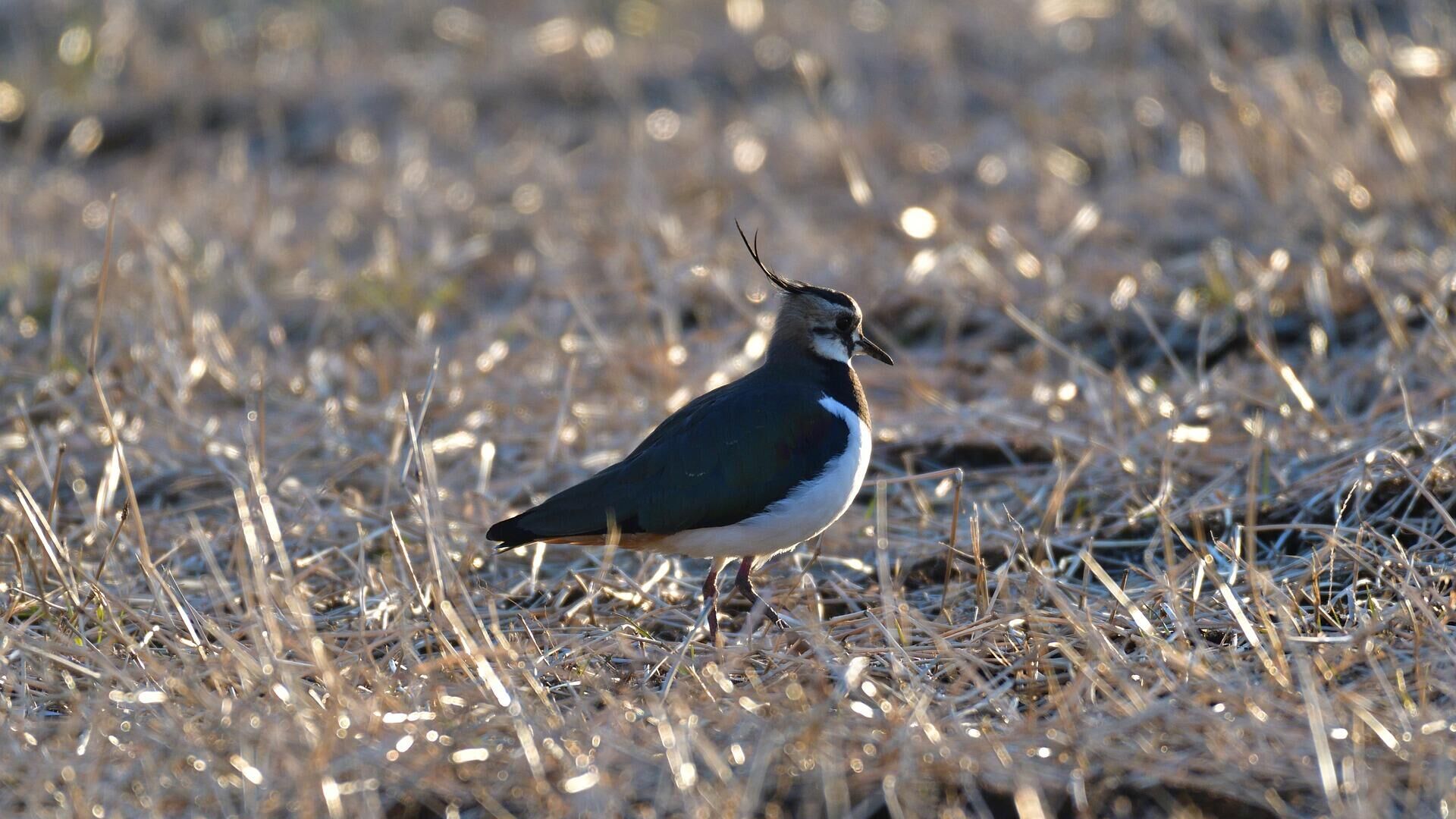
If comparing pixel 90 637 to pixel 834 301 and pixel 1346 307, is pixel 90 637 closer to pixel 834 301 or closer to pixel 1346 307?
pixel 834 301

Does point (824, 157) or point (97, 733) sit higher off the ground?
point (97, 733)

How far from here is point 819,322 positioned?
4918 millimetres

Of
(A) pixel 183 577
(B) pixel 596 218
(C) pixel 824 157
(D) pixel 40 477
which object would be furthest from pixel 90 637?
(C) pixel 824 157

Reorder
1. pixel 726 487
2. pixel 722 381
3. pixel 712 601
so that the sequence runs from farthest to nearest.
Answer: pixel 722 381, pixel 726 487, pixel 712 601

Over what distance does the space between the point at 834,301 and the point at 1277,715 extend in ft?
6.75

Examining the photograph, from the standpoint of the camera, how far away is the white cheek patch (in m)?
4.93

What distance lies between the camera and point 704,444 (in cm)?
453

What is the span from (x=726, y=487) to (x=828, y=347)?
719 millimetres

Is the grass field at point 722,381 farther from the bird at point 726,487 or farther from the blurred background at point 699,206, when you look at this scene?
the bird at point 726,487

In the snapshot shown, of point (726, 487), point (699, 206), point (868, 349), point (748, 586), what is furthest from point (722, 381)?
point (699, 206)

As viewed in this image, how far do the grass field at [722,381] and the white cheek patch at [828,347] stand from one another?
628 mm

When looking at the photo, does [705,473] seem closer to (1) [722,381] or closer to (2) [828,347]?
(2) [828,347]

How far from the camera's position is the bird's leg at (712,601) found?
431cm

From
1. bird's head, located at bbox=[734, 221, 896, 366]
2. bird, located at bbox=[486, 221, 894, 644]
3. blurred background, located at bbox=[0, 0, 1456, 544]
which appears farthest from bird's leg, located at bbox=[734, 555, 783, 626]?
blurred background, located at bbox=[0, 0, 1456, 544]
